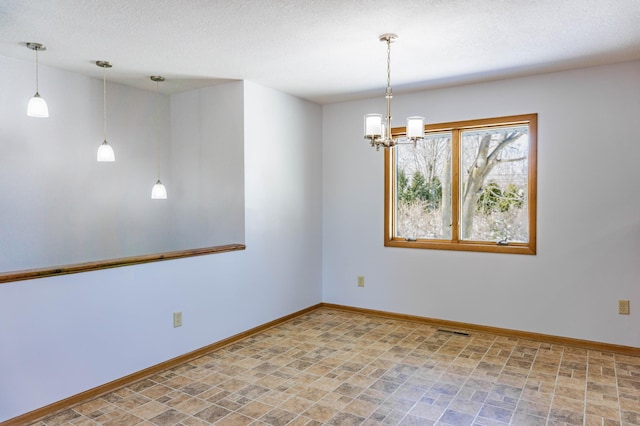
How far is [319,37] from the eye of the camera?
2941mm

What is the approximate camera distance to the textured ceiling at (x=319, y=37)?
8.18 feet

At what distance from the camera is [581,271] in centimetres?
374

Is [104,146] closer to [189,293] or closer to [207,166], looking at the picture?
[207,166]

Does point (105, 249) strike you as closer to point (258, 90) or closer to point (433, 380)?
point (258, 90)

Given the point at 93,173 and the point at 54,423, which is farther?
the point at 93,173

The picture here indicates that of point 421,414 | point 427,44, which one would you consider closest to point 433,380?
point 421,414

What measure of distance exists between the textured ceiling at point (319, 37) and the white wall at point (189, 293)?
2.22ft

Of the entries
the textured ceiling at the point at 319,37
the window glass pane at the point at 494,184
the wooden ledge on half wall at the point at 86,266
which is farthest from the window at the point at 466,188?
the wooden ledge on half wall at the point at 86,266

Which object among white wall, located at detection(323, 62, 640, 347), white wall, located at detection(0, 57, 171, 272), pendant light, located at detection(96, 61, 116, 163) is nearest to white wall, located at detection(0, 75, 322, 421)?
white wall, located at detection(0, 57, 171, 272)

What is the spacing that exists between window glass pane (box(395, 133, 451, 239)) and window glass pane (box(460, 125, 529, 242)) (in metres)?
0.19

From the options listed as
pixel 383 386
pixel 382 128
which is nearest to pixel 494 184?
pixel 382 128

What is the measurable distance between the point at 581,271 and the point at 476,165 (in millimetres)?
1375

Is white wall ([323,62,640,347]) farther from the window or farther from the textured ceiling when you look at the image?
the textured ceiling

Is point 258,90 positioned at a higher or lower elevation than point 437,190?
higher
